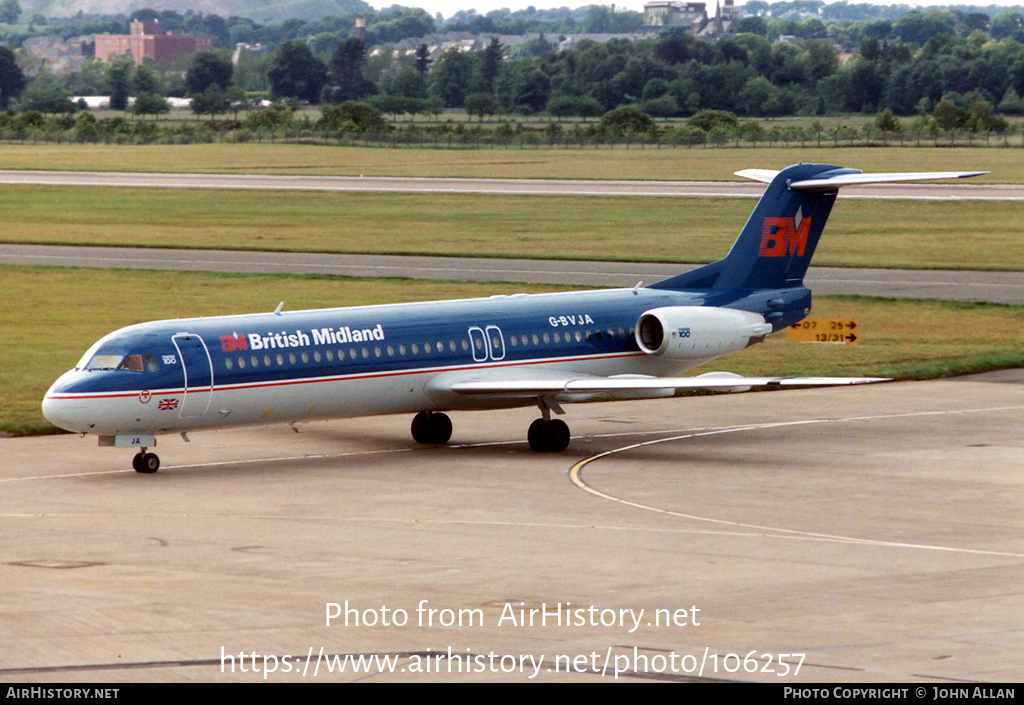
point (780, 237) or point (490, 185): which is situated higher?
point (780, 237)

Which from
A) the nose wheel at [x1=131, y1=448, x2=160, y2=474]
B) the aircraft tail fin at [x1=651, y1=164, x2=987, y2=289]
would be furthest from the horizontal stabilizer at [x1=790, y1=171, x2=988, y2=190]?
the nose wheel at [x1=131, y1=448, x2=160, y2=474]

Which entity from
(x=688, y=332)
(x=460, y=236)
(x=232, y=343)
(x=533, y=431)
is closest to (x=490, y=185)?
(x=460, y=236)

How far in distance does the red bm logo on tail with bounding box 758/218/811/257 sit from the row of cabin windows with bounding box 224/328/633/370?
498 cm

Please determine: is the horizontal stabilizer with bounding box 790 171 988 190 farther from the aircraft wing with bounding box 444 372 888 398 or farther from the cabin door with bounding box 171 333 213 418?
the cabin door with bounding box 171 333 213 418

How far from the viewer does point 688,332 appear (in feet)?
115

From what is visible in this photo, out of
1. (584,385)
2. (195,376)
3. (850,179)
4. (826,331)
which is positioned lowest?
(826,331)

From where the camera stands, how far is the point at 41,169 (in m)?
126

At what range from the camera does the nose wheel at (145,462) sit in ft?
98.7

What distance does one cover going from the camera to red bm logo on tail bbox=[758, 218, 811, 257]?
125ft

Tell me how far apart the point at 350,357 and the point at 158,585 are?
11193mm

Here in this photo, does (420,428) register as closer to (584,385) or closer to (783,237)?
(584,385)

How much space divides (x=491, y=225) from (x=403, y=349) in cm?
5434

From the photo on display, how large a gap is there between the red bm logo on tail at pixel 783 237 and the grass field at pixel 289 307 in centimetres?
581
